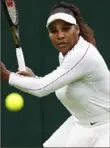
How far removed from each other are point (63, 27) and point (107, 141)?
0.78m

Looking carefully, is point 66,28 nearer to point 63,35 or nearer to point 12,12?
point 63,35

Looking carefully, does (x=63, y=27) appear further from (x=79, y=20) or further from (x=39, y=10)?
(x=39, y=10)

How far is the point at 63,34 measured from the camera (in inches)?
159

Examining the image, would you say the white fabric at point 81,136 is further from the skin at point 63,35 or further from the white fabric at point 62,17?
the white fabric at point 62,17

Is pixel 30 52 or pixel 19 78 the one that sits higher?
pixel 19 78

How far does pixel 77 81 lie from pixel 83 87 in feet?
0.19

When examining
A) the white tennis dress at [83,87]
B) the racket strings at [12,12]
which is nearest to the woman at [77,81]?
the white tennis dress at [83,87]

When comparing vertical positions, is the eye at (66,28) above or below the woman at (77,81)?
above

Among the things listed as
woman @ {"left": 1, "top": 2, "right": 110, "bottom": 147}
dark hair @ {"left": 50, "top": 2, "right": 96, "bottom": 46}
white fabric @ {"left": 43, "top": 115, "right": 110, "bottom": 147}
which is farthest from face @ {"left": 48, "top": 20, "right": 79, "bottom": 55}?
white fabric @ {"left": 43, "top": 115, "right": 110, "bottom": 147}

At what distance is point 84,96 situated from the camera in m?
4.07

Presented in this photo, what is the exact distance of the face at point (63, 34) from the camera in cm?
406

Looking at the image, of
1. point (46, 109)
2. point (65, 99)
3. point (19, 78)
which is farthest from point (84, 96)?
point (46, 109)

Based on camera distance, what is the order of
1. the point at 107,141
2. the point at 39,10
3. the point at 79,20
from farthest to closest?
the point at 39,10 → the point at 79,20 → the point at 107,141

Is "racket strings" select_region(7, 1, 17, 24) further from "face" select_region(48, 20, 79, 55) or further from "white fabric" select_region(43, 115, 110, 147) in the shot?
"white fabric" select_region(43, 115, 110, 147)
